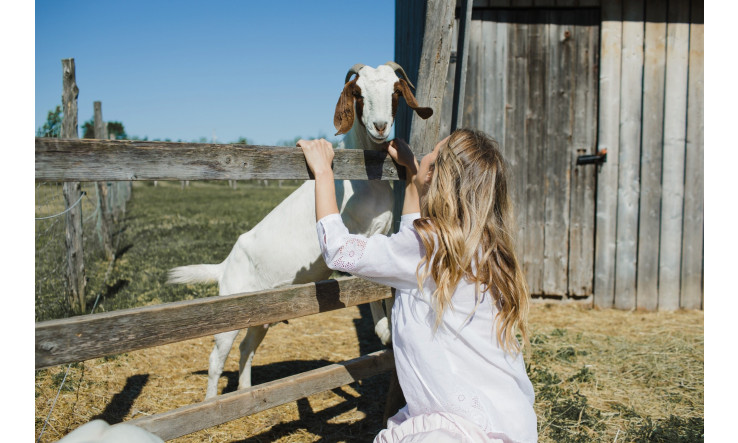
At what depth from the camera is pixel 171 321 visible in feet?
6.25

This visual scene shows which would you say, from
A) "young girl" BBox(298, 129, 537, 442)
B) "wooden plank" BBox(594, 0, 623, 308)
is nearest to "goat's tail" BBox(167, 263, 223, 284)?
"young girl" BBox(298, 129, 537, 442)

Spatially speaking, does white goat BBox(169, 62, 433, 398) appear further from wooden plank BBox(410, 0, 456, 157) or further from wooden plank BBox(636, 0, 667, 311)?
wooden plank BBox(636, 0, 667, 311)

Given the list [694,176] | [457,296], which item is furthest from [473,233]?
[694,176]

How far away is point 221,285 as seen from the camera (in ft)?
11.9

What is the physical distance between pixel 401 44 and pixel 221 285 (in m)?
4.37

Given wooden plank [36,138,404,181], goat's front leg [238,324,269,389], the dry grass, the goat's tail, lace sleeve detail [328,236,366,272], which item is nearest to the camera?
wooden plank [36,138,404,181]

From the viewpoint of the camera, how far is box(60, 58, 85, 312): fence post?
19.8 ft

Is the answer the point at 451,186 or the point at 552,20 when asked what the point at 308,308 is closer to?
the point at 451,186

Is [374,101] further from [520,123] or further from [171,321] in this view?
[520,123]

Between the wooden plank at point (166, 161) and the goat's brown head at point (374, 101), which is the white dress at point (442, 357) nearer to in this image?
the wooden plank at point (166, 161)

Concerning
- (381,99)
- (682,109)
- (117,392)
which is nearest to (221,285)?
(117,392)

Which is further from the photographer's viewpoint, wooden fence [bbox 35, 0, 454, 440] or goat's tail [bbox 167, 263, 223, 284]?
goat's tail [bbox 167, 263, 223, 284]

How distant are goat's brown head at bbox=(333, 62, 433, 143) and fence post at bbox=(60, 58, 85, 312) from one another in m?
4.68

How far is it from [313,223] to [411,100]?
3.38 feet
